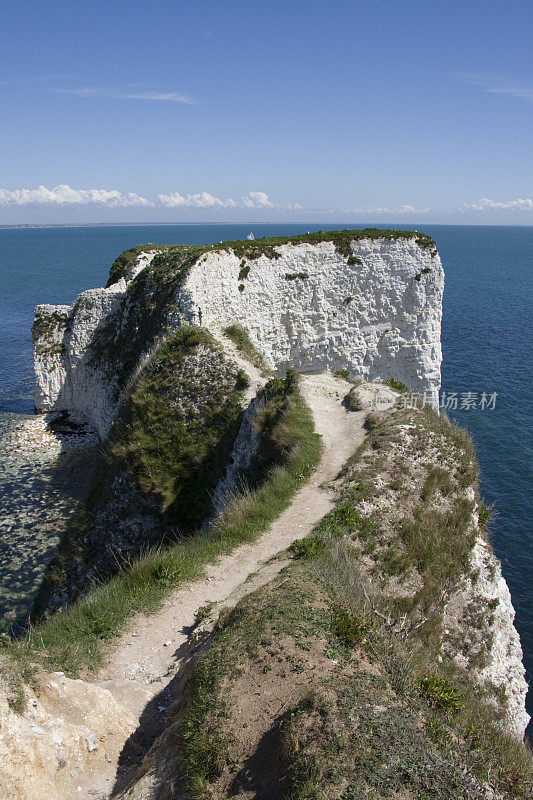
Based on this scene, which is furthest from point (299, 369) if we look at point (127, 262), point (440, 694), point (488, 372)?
point (488, 372)

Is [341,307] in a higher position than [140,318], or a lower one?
higher

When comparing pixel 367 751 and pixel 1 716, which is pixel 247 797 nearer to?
pixel 367 751

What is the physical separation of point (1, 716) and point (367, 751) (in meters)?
4.92

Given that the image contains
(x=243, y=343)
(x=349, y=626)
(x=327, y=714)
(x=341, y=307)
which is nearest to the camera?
(x=327, y=714)

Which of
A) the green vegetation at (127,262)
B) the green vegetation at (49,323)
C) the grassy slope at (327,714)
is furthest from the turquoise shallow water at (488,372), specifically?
the grassy slope at (327,714)

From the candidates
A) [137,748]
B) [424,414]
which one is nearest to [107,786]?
[137,748]

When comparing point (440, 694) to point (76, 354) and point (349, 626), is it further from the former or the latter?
point (76, 354)

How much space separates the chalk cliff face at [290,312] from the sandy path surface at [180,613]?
43.0ft

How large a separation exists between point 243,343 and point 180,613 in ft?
58.3

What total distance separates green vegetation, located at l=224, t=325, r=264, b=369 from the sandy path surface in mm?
8126

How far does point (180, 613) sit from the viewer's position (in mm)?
12711

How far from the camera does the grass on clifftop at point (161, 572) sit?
10913mm

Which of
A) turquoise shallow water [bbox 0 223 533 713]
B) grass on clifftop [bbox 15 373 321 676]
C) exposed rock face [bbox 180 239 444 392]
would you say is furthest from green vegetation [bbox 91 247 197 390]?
grass on clifftop [bbox 15 373 321 676]

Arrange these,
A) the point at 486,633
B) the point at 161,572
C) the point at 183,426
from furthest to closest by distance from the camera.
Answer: the point at 183,426 → the point at 486,633 → the point at 161,572
